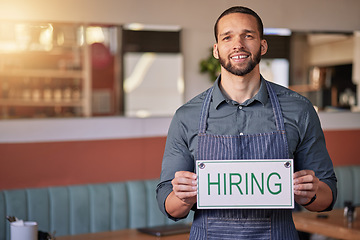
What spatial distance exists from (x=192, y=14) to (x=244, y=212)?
3.48 meters

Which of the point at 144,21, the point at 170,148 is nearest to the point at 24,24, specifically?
the point at 144,21

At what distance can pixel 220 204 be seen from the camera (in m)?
1.68

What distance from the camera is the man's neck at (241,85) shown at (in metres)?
1.82

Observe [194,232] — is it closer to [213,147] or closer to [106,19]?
[213,147]

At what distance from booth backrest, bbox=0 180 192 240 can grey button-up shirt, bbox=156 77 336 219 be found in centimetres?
217

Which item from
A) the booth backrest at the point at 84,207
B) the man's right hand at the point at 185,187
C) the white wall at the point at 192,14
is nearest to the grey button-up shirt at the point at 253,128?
the man's right hand at the point at 185,187

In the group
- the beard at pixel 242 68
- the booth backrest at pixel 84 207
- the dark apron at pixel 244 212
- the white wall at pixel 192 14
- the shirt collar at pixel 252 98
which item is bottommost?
the booth backrest at pixel 84 207

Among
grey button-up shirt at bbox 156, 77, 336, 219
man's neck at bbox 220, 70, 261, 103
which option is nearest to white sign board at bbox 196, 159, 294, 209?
grey button-up shirt at bbox 156, 77, 336, 219

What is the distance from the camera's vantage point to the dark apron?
176 cm

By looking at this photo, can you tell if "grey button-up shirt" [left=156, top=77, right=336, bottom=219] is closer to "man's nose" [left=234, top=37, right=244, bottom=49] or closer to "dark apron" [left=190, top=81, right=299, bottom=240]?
"dark apron" [left=190, top=81, right=299, bottom=240]

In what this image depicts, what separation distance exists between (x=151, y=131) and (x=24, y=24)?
55.8 inches

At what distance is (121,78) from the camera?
6.34 meters

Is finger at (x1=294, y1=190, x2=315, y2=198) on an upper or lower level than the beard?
lower

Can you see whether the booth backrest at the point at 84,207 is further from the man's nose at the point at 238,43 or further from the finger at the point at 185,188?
the man's nose at the point at 238,43
